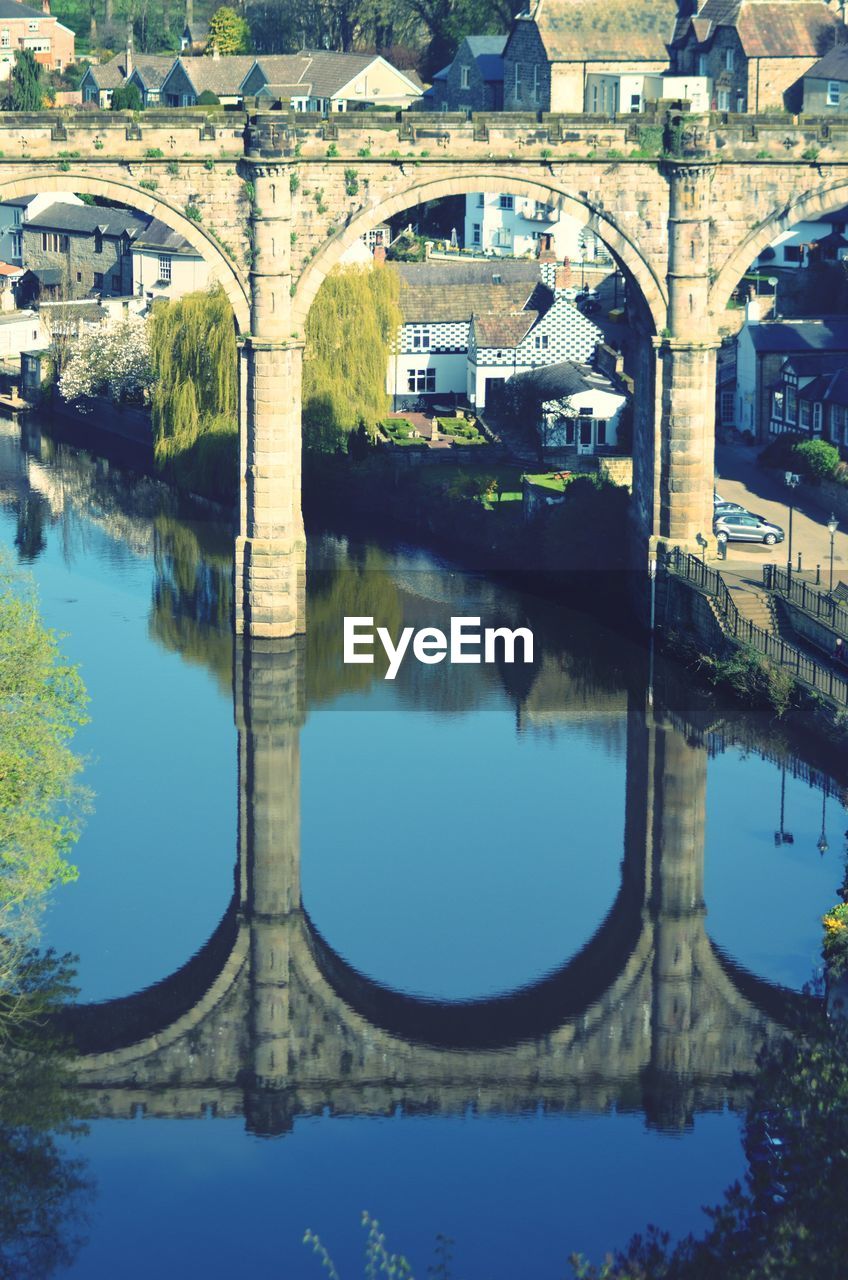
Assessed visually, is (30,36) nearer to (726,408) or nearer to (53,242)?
(53,242)

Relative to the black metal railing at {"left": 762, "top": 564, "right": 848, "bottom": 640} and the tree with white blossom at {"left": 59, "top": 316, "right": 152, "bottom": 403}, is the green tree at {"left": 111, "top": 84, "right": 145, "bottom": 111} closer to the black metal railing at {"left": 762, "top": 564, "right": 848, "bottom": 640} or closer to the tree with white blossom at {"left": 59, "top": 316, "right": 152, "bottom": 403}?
the tree with white blossom at {"left": 59, "top": 316, "right": 152, "bottom": 403}

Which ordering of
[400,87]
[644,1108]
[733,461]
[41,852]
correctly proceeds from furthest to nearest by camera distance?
[400,87]
[733,461]
[41,852]
[644,1108]

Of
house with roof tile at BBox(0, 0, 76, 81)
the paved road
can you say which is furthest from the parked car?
house with roof tile at BBox(0, 0, 76, 81)

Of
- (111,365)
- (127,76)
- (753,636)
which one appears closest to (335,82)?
(127,76)

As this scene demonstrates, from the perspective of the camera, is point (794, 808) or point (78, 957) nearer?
point (78, 957)

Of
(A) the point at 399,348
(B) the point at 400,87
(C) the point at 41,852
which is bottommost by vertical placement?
(C) the point at 41,852

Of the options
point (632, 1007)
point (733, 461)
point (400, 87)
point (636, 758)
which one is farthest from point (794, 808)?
point (400, 87)

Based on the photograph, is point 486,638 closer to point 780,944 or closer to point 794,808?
point 794,808

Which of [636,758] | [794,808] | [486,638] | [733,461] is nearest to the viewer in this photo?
[794,808]
